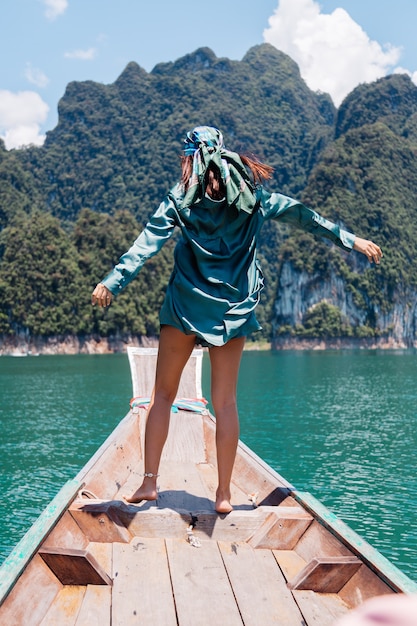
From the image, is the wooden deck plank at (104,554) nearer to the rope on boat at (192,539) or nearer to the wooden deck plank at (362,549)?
the rope on boat at (192,539)

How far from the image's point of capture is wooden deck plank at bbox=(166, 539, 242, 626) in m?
2.08

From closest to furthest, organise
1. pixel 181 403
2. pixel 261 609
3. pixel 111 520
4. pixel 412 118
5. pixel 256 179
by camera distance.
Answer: pixel 261 609 → pixel 111 520 → pixel 256 179 → pixel 181 403 → pixel 412 118

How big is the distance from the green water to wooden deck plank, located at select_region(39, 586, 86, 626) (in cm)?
422

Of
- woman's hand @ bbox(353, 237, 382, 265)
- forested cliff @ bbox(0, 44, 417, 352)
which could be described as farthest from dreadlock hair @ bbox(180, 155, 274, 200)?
forested cliff @ bbox(0, 44, 417, 352)

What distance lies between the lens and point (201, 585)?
2.32 metres

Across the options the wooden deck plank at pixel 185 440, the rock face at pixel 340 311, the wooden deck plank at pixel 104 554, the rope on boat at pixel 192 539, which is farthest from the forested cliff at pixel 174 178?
the wooden deck plank at pixel 104 554

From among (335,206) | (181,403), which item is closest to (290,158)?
(335,206)

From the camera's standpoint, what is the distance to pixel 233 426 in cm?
296

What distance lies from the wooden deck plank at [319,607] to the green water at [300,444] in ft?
12.8

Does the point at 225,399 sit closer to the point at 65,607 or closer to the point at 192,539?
the point at 192,539

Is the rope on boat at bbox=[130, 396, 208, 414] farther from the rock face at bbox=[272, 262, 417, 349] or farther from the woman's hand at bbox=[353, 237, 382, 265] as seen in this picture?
the rock face at bbox=[272, 262, 417, 349]

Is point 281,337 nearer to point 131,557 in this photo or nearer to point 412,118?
point 412,118

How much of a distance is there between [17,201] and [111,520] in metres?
113

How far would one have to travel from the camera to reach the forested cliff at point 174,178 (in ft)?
260
